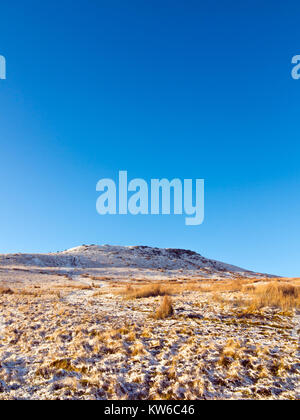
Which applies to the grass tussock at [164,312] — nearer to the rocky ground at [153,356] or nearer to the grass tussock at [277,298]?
the rocky ground at [153,356]

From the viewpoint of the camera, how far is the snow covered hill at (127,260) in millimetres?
65375

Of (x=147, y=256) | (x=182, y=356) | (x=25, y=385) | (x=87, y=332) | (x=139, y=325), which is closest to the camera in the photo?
(x=25, y=385)

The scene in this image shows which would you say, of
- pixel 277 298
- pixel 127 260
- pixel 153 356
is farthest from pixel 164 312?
pixel 127 260

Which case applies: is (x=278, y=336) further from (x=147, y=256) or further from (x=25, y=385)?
(x=147, y=256)

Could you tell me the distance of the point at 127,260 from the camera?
261 ft

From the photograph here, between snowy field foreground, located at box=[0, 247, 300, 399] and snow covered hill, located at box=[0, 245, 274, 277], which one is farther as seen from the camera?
snow covered hill, located at box=[0, 245, 274, 277]

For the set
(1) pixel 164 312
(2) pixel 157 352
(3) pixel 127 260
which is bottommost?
(3) pixel 127 260

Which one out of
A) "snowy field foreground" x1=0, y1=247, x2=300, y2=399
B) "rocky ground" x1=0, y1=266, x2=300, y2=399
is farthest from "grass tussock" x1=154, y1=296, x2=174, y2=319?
"rocky ground" x1=0, y1=266, x2=300, y2=399

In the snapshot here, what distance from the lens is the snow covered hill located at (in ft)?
214

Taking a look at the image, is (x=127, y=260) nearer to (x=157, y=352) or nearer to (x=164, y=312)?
(x=164, y=312)

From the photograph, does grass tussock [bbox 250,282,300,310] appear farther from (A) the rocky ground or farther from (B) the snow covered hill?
(B) the snow covered hill

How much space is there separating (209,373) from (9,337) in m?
6.75

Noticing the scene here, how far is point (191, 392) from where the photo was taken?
182 inches
